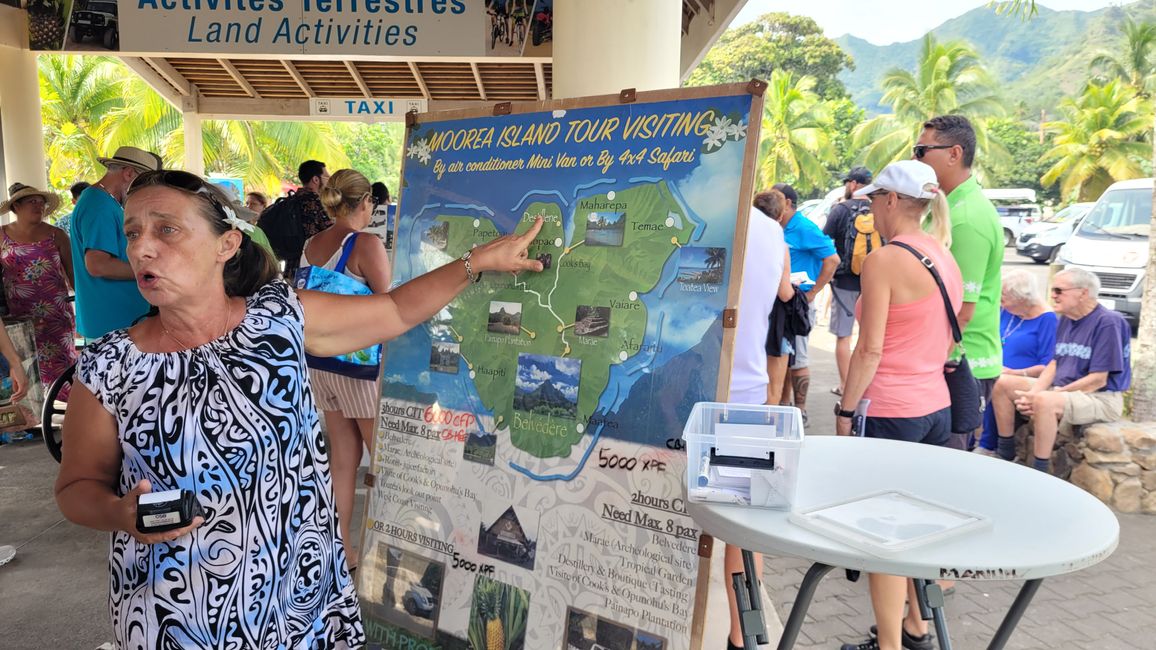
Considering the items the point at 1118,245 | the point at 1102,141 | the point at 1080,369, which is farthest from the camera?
the point at 1102,141

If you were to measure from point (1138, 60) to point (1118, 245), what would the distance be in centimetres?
3750

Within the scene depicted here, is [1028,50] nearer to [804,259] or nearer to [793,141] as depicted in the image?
[793,141]

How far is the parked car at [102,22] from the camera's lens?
6.32 metres

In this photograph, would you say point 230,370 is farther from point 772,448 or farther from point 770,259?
point 770,259

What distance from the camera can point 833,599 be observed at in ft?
11.6

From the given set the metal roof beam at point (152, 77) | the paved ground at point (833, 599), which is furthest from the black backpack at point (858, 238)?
the metal roof beam at point (152, 77)

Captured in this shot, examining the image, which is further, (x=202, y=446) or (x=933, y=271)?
(x=933, y=271)

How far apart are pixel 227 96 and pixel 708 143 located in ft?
29.3

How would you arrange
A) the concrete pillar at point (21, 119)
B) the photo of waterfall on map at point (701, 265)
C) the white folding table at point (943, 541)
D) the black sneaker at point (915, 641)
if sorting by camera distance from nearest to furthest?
1. the white folding table at point (943, 541)
2. the photo of waterfall on map at point (701, 265)
3. the black sneaker at point (915, 641)
4. the concrete pillar at point (21, 119)

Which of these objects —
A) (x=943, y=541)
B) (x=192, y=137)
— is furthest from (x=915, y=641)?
(x=192, y=137)

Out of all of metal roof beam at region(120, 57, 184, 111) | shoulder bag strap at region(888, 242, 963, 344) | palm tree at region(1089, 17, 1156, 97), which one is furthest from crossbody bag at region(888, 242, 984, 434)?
palm tree at region(1089, 17, 1156, 97)

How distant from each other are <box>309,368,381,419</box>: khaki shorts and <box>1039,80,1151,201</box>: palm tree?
1494 inches

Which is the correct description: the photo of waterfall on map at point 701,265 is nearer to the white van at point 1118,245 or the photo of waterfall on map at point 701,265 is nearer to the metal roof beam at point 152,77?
Result: the metal roof beam at point 152,77

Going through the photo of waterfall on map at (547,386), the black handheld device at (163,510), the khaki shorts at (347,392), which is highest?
the photo of waterfall on map at (547,386)
